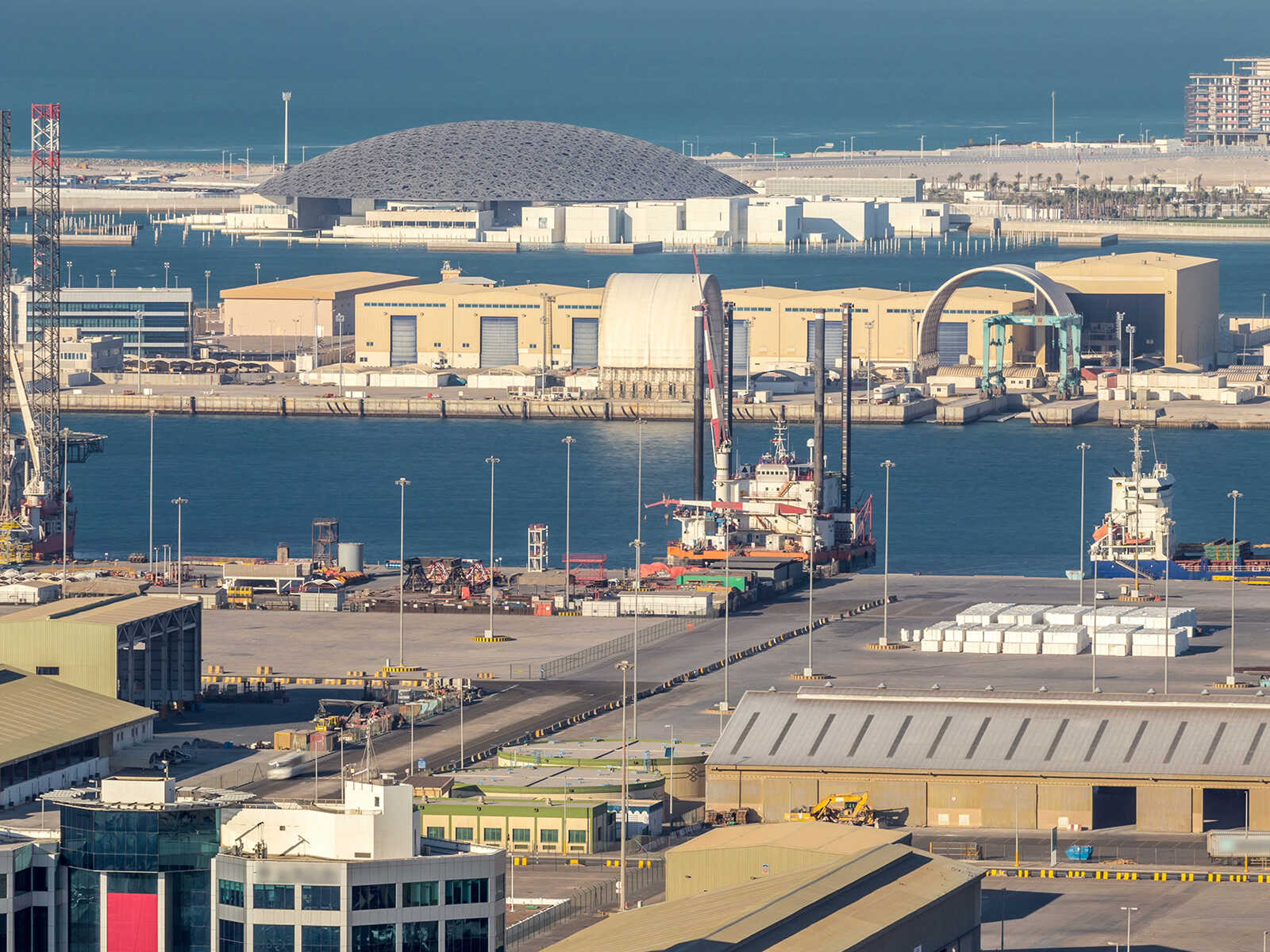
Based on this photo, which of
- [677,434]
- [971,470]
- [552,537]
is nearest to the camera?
[552,537]

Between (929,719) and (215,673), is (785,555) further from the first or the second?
(929,719)

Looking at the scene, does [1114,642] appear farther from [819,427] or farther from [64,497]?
[64,497]

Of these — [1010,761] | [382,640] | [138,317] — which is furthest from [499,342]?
[1010,761]

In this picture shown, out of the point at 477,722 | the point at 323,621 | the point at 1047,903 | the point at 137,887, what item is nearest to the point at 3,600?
the point at 323,621

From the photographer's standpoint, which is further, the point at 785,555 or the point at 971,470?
the point at 971,470

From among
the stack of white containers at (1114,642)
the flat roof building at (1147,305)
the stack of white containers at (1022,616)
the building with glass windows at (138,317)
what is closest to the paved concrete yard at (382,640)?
the stack of white containers at (1022,616)

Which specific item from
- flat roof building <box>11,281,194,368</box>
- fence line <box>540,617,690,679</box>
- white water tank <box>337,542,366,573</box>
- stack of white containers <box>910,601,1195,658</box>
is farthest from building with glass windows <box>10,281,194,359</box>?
stack of white containers <box>910,601,1195,658</box>

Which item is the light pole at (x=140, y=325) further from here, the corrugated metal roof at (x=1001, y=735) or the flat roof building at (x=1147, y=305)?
the corrugated metal roof at (x=1001, y=735)

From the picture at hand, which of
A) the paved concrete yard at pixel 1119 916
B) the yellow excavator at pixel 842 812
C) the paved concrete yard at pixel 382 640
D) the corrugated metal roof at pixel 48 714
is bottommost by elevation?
the paved concrete yard at pixel 1119 916
